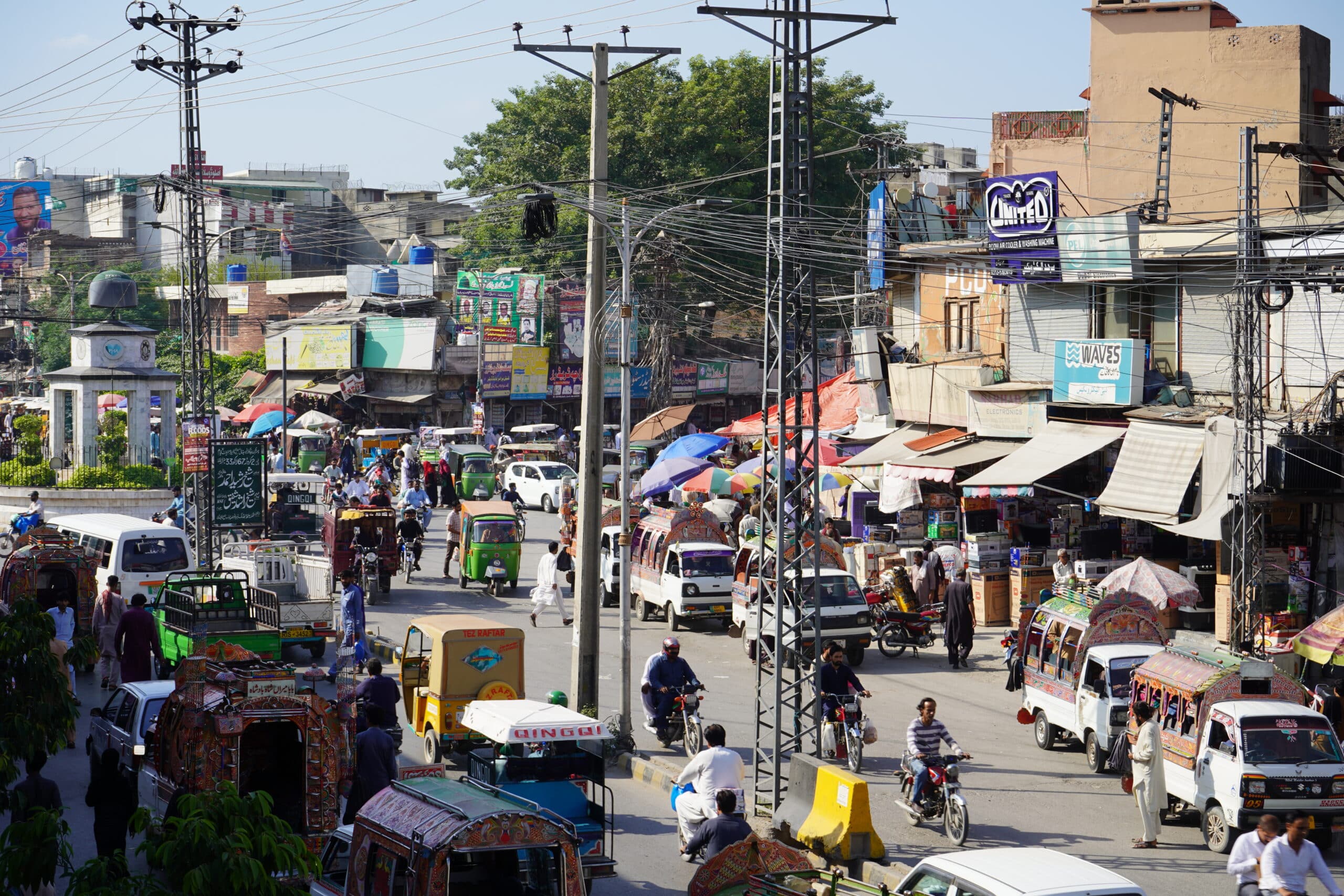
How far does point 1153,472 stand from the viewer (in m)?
24.5

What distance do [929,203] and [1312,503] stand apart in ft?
45.9

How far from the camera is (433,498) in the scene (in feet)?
147

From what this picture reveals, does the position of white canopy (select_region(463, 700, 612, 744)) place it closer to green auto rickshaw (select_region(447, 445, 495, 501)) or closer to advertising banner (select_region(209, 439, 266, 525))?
advertising banner (select_region(209, 439, 266, 525))

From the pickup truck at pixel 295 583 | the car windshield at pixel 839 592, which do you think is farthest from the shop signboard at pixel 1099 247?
the pickup truck at pixel 295 583

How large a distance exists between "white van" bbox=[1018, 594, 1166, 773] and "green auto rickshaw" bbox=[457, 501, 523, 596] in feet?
42.6

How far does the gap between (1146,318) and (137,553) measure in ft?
60.2

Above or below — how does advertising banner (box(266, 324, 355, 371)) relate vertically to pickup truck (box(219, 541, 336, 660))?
above

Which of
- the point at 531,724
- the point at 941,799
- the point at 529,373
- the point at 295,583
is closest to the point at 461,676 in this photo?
the point at 531,724

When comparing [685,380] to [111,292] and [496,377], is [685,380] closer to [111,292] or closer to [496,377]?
[496,377]

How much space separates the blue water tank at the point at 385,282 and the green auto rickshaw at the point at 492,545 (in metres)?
35.7

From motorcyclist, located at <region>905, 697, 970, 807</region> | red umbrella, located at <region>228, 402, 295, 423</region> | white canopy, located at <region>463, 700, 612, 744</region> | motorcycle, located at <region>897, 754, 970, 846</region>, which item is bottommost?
motorcycle, located at <region>897, 754, 970, 846</region>

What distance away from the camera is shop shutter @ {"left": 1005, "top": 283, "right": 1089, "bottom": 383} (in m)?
28.7

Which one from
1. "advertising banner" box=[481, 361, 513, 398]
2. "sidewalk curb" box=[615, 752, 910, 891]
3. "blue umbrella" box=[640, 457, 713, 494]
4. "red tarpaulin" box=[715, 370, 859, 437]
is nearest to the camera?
"sidewalk curb" box=[615, 752, 910, 891]

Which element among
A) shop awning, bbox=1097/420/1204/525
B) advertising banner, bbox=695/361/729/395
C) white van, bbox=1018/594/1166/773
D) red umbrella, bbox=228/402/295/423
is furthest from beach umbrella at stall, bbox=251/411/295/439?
white van, bbox=1018/594/1166/773
